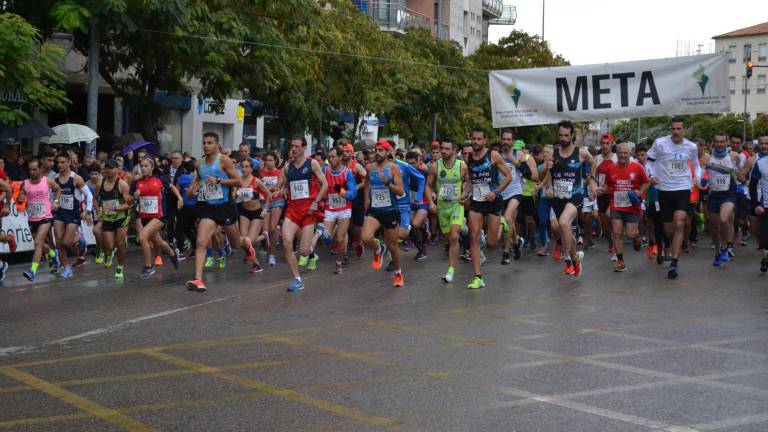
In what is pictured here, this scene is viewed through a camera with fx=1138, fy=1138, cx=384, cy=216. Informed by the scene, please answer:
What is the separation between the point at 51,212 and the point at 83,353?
7.47 meters

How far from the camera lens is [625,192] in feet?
51.4

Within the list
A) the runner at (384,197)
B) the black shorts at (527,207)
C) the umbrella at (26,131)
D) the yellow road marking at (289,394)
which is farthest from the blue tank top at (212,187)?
the umbrella at (26,131)

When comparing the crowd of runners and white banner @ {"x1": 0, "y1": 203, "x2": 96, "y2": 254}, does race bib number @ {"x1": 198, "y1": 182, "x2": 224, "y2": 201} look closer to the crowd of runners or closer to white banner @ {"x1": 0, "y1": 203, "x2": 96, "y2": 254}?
the crowd of runners

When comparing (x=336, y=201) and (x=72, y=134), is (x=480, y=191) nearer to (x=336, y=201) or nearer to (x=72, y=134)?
(x=336, y=201)

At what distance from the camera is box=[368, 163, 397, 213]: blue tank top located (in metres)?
14.1

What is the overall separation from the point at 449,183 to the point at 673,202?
2946 mm

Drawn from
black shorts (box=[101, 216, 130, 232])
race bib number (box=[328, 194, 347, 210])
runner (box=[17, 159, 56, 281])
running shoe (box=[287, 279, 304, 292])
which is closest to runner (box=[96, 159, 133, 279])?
black shorts (box=[101, 216, 130, 232])

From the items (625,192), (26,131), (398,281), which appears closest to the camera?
(398,281)

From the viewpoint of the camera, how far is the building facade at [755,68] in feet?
428

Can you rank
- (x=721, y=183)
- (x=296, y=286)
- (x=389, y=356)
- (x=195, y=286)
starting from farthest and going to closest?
(x=721, y=183), (x=296, y=286), (x=195, y=286), (x=389, y=356)

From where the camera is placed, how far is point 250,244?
50.0 ft

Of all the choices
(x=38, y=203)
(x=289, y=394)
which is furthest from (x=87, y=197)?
(x=289, y=394)

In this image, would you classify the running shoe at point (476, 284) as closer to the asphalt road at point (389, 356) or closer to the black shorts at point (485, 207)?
the asphalt road at point (389, 356)

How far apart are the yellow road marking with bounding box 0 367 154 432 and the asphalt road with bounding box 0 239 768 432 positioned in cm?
2
